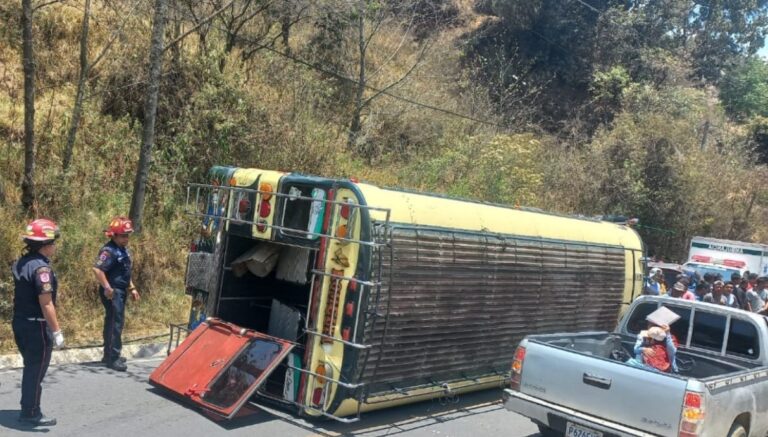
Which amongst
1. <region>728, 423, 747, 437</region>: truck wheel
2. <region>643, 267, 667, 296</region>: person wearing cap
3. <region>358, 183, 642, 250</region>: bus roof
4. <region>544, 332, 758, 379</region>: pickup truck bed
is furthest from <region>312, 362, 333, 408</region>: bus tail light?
<region>643, 267, 667, 296</region>: person wearing cap

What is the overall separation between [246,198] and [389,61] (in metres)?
15.6

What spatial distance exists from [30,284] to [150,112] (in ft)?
16.9

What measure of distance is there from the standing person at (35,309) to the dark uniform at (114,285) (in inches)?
69.8

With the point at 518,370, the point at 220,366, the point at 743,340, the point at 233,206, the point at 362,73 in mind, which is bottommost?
the point at 220,366

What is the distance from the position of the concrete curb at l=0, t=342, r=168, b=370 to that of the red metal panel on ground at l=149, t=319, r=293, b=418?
1581mm

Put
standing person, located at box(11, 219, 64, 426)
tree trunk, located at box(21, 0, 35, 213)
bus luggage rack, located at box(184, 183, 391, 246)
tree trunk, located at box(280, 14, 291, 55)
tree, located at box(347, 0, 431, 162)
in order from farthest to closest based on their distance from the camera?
tree, located at box(347, 0, 431, 162), tree trunk, located at box(280, 14, 291, 55), tree trunk, located at box(21, 0, 35, 213), bus luggage rack, located at box(184, 183, 391, 246), standing person, located at box(11, 219, 64, 426)

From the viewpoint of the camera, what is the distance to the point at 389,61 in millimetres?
22141

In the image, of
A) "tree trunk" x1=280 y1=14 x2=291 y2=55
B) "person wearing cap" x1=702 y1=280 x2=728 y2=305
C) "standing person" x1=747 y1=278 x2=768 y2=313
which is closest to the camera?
"person wearing cap" x1=702 y1=280 x2=728 y2=305

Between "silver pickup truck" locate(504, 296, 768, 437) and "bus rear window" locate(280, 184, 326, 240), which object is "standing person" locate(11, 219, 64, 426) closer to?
"bus rear window" locate(280, 184, 326, 240)

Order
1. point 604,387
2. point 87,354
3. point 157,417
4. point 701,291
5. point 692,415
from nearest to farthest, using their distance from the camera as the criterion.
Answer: point 692,415, point 604,387, point 157,417, point 87,354, point 701,291

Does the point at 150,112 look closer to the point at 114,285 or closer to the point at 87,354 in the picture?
the point at 114,285

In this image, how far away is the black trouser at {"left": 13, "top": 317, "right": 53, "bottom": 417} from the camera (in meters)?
5.68

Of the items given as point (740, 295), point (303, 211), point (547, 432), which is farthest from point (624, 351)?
point (740, 295)

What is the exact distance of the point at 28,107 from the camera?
9.82 meters
